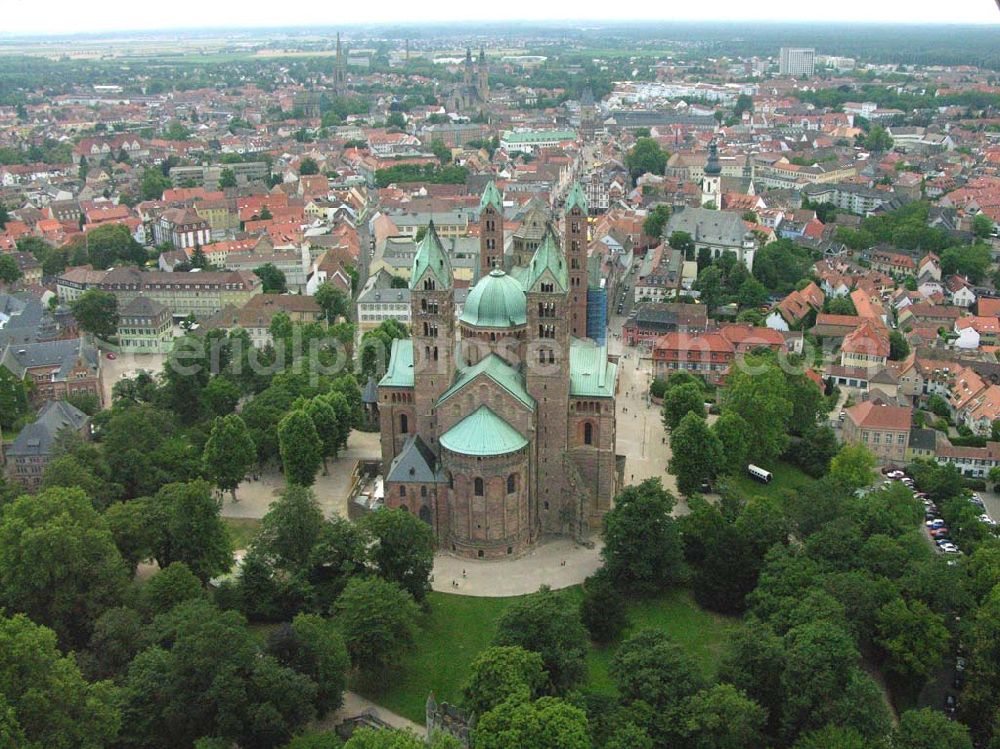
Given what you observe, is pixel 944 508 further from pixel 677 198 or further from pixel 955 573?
pixel 677 198

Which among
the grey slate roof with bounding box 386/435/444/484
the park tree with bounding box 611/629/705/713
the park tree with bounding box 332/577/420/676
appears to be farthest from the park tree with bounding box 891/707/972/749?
the grey slate roof with bounding box 386/435/444/484

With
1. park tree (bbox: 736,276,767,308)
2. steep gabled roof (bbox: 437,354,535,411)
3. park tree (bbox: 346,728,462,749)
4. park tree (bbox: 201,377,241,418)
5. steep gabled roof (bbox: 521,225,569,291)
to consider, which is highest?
steep gabled roof (bbox: 521,225,569,291)

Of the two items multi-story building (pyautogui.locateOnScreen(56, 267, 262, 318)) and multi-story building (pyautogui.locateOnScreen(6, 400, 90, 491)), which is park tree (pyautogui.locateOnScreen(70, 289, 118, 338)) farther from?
multi-story building (pyautogui.locateOnScreen(6, 400, 90, 491))

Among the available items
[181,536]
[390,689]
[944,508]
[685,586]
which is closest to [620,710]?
[390,689]

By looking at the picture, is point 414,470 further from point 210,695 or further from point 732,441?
point 732,441

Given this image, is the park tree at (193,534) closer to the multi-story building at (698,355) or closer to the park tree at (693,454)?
the park tree at (693,454)

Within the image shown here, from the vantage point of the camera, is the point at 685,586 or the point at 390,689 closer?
the point at 390,689
